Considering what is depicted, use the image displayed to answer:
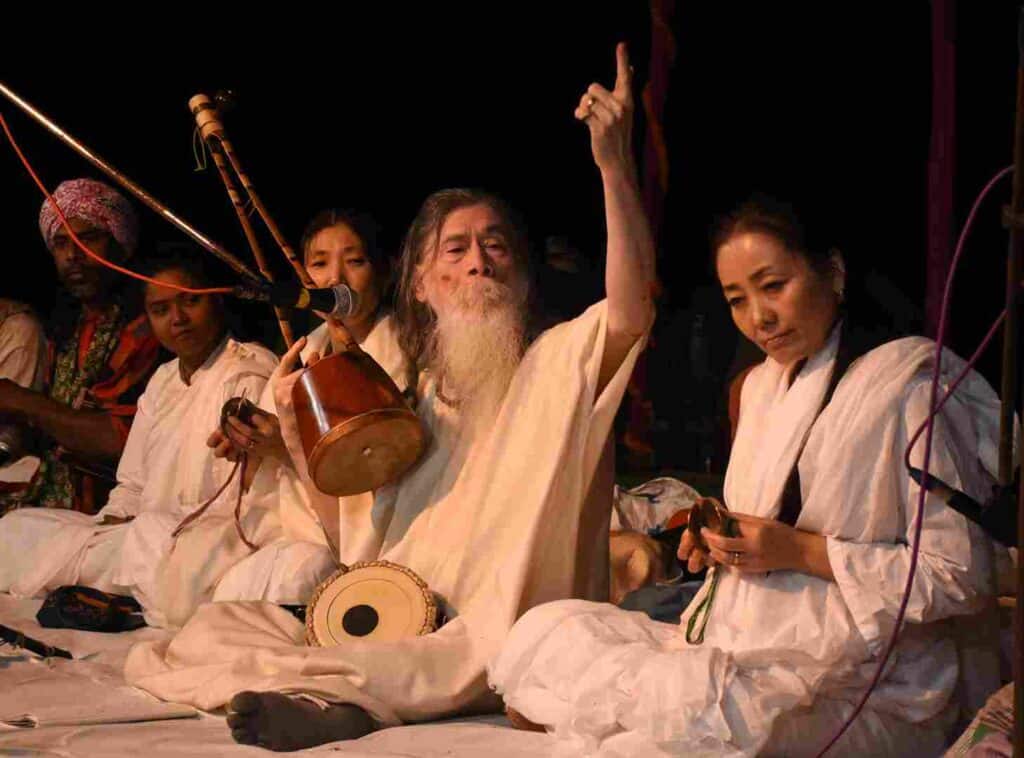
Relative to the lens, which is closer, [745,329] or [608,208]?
[745,329]

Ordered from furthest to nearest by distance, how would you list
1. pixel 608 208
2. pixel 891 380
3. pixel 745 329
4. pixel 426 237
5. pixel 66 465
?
pixel 66 465
pixel 426 237
pixel 608 208
pixel 745 329
pixel 891 380

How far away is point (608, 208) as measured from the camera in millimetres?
4066

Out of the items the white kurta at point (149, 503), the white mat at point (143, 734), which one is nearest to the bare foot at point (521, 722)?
the white mat at point (143, 734)

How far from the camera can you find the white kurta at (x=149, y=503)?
5773mm

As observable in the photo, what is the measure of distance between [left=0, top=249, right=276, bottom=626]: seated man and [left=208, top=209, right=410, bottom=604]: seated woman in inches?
13.0

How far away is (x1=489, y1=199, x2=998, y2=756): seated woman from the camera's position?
341 cm

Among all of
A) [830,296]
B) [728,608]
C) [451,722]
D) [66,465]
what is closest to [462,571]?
[451,722]

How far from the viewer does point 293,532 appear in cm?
533

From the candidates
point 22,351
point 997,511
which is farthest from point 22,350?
point 997,511

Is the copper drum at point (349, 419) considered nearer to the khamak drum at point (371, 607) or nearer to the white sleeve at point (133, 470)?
the khamak drum at point (371, 607)

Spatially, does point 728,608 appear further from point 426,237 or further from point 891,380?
point 426,237

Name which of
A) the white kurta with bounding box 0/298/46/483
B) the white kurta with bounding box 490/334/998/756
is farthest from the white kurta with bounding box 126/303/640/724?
the white kurta with bounding box 0/298/46/483

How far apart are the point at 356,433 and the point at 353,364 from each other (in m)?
0.21

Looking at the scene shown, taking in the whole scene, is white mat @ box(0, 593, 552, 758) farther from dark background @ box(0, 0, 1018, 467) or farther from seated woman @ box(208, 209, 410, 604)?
dark background @ box(0, 0, 1018, 467)
